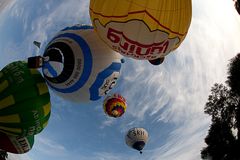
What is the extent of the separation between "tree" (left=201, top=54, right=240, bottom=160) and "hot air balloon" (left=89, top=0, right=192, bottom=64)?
576 inches

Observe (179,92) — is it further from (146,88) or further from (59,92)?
(59,92)

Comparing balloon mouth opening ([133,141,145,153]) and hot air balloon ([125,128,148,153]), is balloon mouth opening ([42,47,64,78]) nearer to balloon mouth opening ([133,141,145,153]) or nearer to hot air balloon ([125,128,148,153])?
hot air balloon ([125,128,148,153])

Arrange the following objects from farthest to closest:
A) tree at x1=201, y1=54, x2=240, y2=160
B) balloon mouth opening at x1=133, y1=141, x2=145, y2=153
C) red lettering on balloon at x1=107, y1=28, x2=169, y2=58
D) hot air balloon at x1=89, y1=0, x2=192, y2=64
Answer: tree at x1=201, y1=54, x2=240, y2=160 → balloon mouth opening at x1=133, y1=141, x2=145, y2=153 → red lettering on balloon at x1=107, y1=28, x2=169, y2=58 → hot air balloon at x1=89, y1=0, x2=192, y2=64

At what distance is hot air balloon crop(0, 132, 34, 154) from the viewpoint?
1345 centimetres

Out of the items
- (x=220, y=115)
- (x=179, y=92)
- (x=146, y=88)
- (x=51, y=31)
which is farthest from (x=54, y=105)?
(x=220, y=115)

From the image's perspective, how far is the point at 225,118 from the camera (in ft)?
89.9

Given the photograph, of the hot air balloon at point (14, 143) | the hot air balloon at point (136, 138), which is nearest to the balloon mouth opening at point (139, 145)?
the hot air balloon at point (136, 138)

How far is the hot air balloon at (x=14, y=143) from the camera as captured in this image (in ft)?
44.1

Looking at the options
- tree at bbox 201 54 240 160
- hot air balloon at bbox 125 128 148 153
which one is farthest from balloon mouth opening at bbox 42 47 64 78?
tree at bbox 201 54 240 160

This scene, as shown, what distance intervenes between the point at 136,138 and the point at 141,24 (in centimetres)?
1357

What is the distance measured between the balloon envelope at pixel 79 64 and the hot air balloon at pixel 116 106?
6683mm

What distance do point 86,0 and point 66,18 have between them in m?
1.22

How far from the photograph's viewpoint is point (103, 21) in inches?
468

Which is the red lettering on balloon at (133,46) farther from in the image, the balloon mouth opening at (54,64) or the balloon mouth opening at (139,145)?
the balloon mouth opening at (139,145)
